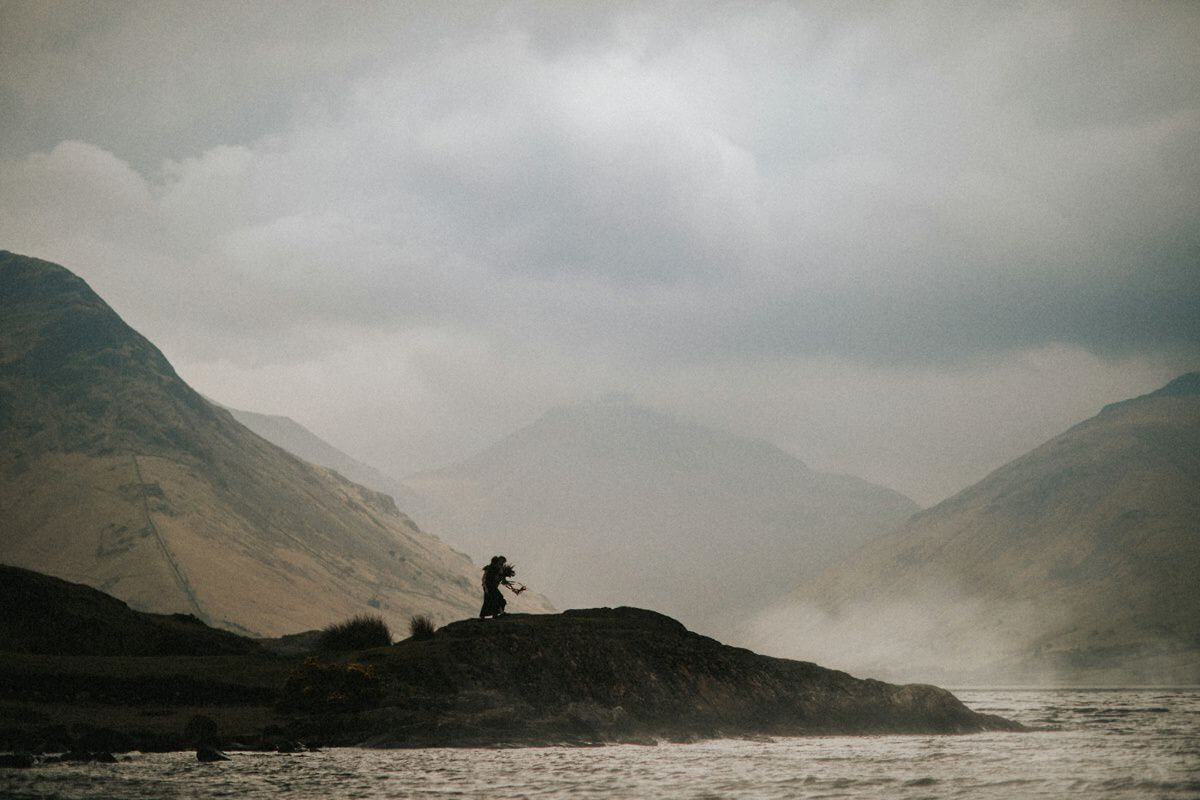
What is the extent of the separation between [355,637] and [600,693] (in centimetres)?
1502

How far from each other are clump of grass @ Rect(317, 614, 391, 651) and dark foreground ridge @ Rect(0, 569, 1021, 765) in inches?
126

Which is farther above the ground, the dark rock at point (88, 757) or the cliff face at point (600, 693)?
the cliff face at point (600, 693)

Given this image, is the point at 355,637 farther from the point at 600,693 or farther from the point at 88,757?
the point at 88,757

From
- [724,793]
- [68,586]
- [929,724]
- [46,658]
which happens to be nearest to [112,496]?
[68,586]

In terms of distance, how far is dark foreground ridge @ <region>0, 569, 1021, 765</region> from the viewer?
39812 millimetres

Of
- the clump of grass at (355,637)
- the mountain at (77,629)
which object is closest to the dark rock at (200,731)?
the mountain at (77,629)

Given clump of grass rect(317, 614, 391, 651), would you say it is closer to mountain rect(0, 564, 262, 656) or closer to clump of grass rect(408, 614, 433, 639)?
clump of grass rect(408, 614, 433, 639)

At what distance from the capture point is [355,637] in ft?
176

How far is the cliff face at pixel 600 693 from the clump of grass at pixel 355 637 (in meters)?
6.08

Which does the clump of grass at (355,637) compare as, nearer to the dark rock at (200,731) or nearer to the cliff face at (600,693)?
the cliff face at (600,693)

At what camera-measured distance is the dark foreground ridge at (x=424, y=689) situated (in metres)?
39.8

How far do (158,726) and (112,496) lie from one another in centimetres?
15989

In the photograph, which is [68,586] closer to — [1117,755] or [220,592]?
[1117,755]

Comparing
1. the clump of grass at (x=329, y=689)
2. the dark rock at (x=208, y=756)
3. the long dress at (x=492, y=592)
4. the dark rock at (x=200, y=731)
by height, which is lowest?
the dark rock at (x=208, y=756)
